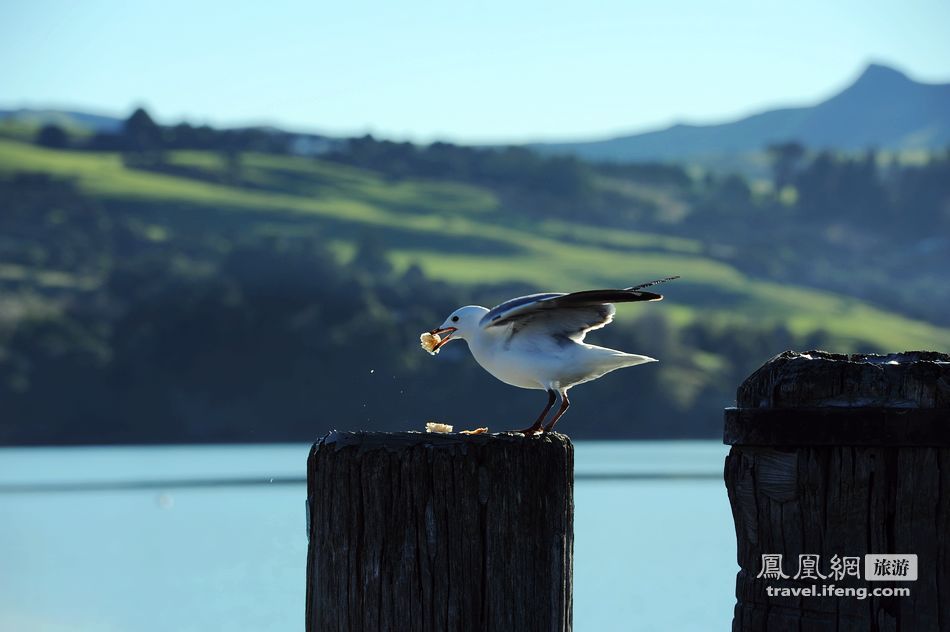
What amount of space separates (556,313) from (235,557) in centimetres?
3125

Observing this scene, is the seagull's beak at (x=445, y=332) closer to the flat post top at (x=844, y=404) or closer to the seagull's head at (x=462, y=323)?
the seagull's head at (x=462, y=323)

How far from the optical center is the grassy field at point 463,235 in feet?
469

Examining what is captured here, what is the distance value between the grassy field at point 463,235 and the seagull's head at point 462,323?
12750cm

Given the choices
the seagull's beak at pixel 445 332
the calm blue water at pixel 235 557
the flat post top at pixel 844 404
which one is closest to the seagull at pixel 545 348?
the seagull's beak at pixel 445 332

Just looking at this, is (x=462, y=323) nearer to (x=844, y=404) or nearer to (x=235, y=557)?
(x=844, y=404)

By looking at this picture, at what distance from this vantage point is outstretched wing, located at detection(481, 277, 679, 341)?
255 inches

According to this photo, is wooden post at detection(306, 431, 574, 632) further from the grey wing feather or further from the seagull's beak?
the seagull's beak

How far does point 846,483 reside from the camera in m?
4.55

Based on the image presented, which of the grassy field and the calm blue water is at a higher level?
the grassy field

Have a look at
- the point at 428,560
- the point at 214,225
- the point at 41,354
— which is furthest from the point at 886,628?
the point at 214,225

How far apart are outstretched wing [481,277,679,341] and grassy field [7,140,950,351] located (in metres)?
128

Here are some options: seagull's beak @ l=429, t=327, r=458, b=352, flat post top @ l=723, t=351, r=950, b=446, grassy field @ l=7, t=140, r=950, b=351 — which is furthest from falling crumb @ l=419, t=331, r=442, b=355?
grassy field @ l=7, t=140, r=950, b=351

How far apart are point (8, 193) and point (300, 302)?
35727 mm

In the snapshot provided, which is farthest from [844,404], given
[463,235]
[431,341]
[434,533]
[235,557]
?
[463,235]
